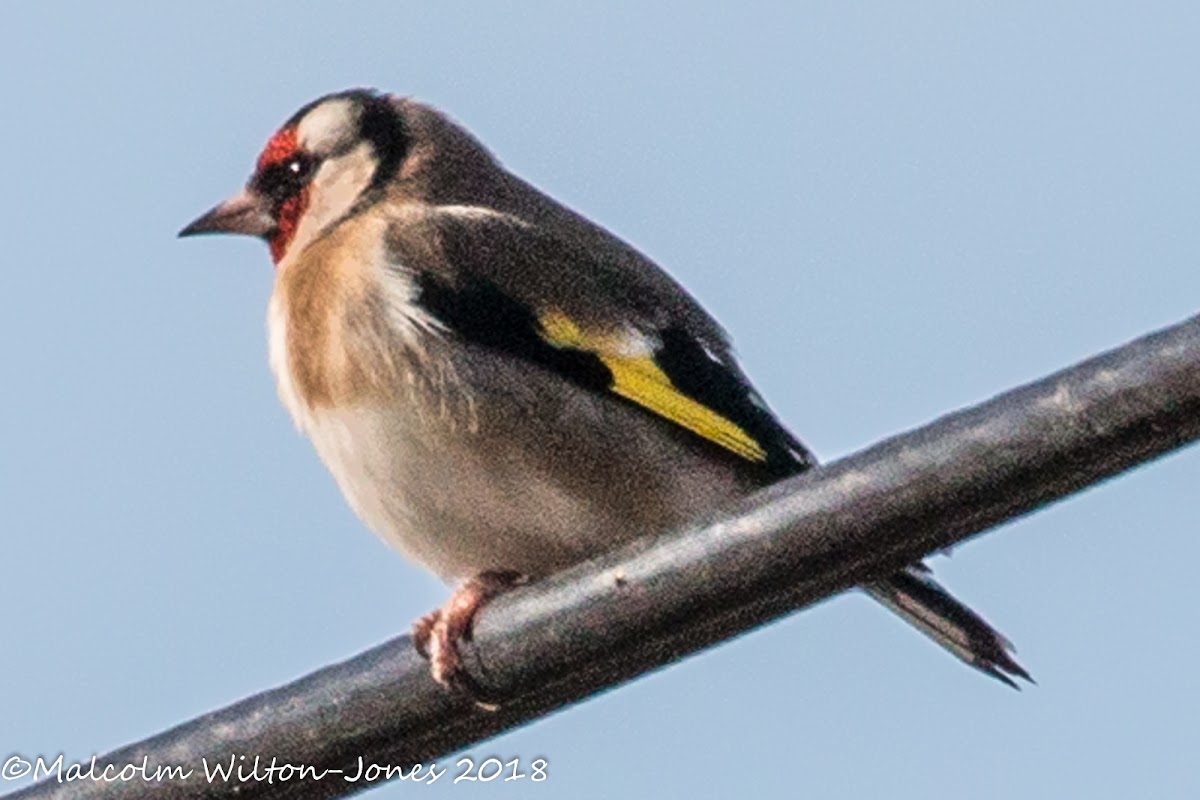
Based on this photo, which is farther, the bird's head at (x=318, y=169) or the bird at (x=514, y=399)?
the bird's head at (x=318, y=169)

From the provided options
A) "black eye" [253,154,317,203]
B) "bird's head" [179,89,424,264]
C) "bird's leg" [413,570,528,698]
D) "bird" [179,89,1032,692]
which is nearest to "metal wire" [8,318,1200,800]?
"bird's leg" [413,570,528,698]

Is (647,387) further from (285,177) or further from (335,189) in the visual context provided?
(285,177)

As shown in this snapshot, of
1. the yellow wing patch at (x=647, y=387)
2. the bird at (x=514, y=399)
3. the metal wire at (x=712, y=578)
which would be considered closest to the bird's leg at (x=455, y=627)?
the metal wire at (x=712, y=578)

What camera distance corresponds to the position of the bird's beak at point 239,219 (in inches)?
275

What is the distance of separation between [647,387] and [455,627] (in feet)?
5.39

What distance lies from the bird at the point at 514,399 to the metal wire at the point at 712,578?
134 centimetres

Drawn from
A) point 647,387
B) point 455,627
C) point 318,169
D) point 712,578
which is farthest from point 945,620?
point 318,169

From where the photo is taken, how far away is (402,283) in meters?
5.80

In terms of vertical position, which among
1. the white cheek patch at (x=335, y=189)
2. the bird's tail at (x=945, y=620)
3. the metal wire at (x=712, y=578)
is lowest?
the metal wire at (x=712, y=578)

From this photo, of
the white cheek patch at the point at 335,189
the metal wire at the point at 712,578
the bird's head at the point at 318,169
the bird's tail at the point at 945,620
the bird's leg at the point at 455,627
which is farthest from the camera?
the bird's head at the point at 318,169

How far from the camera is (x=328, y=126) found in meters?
7.15

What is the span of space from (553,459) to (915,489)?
221cm

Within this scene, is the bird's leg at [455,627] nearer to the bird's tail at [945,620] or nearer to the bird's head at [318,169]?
the bird's tail at [945,620]

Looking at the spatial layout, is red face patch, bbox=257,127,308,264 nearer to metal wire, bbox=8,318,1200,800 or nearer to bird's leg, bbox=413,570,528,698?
bird's leg, bbox=413,570,528,698
